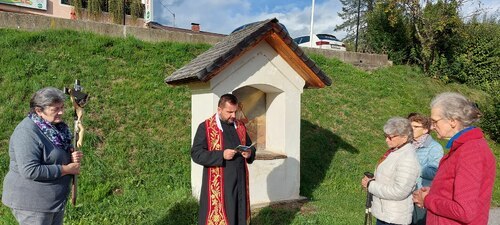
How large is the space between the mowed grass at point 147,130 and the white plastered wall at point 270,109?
0.34m

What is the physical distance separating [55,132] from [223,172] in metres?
1.59

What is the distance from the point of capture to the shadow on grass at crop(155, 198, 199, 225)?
17.1 feet

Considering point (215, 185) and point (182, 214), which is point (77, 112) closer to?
point (215, 185)

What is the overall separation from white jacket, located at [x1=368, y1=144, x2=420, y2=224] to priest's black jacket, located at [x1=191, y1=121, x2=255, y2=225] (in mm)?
1279

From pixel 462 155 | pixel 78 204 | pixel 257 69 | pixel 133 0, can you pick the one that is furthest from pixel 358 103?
pixel 133 0

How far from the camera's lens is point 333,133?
32.8 feet

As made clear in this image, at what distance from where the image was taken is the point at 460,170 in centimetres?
236

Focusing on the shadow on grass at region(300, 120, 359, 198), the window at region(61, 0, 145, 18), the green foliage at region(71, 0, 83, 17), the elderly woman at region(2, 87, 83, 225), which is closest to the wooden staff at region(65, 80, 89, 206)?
the elderly woman at region(2, 87, 83, 225)

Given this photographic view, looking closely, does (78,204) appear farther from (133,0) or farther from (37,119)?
(133,0)

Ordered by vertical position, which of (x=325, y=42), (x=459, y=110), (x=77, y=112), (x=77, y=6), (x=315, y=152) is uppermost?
(x=77, y=6)

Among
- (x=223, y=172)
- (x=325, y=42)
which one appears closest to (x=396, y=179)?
(x=223, y=172)

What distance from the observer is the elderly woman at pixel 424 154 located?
3920mm

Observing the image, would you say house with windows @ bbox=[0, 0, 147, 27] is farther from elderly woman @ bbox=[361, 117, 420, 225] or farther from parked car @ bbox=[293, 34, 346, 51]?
elderly woman @ bbox=[361, 117, 420, 225]

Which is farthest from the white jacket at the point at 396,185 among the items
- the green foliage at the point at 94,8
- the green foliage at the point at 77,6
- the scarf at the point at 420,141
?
the green foliage at the point at 77,6
